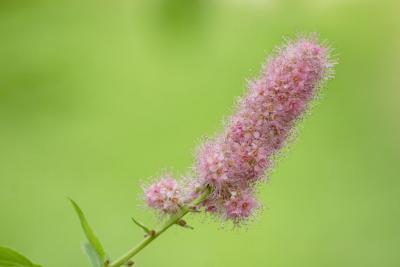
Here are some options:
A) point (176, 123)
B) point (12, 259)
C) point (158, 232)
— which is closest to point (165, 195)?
point (158, 232)

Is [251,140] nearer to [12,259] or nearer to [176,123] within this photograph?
[12,259]

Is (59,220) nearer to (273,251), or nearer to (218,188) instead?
(273,251)

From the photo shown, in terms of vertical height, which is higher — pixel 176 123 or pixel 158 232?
pixel 176 123

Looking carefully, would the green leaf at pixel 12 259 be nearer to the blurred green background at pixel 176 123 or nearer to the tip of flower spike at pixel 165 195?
the tip of flower spike at pixel 165 195

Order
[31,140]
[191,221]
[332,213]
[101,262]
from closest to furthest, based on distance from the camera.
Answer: [101,262] < [191,221] < [332,213] < [31,140]

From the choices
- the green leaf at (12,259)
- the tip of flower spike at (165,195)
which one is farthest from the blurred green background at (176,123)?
the green leaf at (12,259)

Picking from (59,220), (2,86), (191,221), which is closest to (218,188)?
(191,221)
